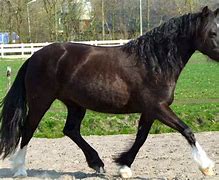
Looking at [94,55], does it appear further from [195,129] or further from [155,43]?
[195,129]

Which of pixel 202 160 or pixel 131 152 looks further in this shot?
pixel 131 152

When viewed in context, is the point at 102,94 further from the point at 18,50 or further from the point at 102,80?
the point at 18,50

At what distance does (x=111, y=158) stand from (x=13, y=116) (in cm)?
182

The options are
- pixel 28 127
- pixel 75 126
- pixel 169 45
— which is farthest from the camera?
pixel 75 126

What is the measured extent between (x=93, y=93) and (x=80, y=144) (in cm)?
98

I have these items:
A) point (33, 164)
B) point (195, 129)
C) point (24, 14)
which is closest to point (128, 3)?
point (24, 14)

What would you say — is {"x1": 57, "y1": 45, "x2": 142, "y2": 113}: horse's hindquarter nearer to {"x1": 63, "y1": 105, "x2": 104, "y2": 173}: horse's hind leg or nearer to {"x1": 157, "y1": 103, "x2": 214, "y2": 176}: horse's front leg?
{"x1": 157, "y1": 103, "x2": 214, "y2": 176}: horse's front leg

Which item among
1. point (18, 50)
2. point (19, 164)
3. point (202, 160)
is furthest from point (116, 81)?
point (18, 50)

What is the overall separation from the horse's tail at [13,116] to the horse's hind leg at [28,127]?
103mm

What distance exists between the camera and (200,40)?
6504 millimetres

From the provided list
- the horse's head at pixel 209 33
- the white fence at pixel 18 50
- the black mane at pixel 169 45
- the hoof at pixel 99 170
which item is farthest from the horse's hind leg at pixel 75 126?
the white fence at pixel 18 50

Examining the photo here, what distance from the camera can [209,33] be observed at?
254 inches

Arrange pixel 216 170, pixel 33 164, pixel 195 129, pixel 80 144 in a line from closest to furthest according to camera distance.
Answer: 1. pixel 216 170
2. pixel 80 144
3. pixel 33 164
4. pixel 195 129

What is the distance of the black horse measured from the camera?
6.50m
